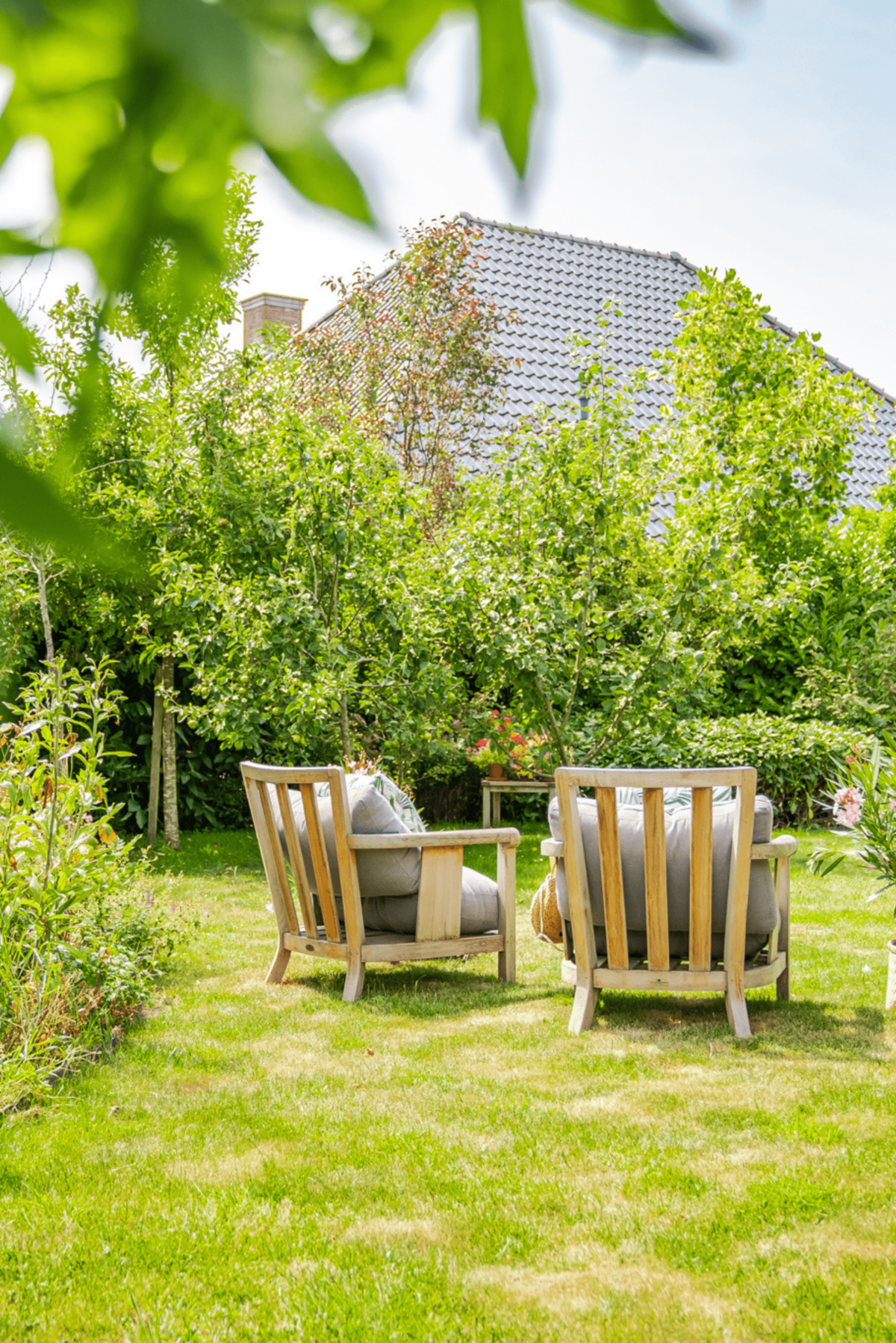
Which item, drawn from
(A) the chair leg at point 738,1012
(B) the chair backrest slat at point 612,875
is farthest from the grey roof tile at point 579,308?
(A) the chair leg at point 738,1012

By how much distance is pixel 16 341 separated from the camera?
1.68 feet

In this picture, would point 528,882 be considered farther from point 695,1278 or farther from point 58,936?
point 695,1278

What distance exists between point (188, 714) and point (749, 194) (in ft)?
24.0

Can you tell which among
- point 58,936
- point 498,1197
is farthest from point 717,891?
point 58,936

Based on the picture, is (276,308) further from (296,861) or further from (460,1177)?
(460,1177)

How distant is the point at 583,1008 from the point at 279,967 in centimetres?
141

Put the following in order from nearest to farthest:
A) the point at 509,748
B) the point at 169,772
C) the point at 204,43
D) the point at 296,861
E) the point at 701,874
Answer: the point at 204,43
the point at 701,874
the point at 296,861
the point at 509,748
the point at 169,772

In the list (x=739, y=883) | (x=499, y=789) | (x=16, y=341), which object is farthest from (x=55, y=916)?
(x=499, y=789)

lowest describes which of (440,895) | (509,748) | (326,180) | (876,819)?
(440,895)

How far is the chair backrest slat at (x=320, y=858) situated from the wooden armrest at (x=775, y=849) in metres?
1.62

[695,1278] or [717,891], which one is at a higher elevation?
[717,891]

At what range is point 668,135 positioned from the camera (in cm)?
63

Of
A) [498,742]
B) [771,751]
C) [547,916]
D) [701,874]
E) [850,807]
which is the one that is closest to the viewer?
[701,874]

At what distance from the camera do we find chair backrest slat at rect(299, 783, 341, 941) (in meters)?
4.52
